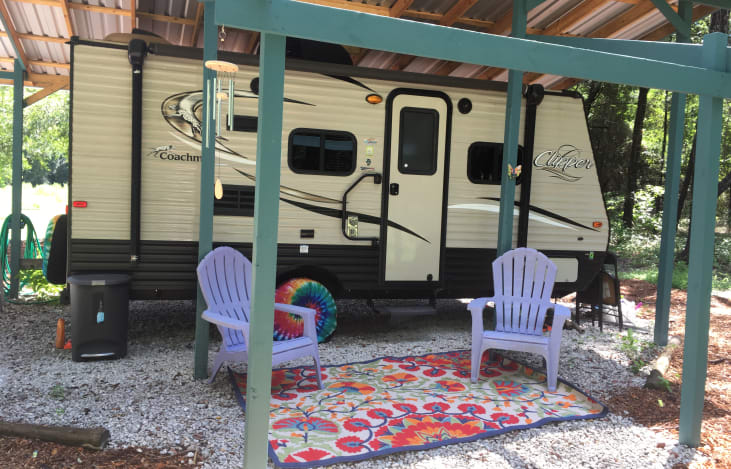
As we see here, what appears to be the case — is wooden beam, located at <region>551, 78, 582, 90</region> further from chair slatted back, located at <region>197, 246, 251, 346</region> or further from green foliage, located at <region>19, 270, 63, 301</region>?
green foliage, located at <region>19, 270, 63, 301</region>

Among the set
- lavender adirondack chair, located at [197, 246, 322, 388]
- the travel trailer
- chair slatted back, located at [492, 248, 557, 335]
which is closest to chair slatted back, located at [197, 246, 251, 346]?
lavender adirondack chair, located at [197, 246, 322, 388]

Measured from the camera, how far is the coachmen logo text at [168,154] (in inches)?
182

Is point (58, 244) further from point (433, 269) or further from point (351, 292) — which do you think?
point (433, 269)

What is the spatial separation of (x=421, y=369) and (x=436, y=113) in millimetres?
2499

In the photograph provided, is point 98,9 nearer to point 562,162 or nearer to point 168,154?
point 168,154

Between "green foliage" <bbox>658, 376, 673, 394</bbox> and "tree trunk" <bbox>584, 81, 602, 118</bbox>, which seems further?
"tree trunk" <bbox>584, 81, 602, 118</bbox>

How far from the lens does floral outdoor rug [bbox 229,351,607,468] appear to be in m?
3.09

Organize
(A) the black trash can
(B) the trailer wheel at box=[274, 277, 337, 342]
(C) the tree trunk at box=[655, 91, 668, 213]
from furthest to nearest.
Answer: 1. (C) the tree trunk at box=[655, 91, 668, 213]
2. (B) the trailer wheel at box=[274, 277, 337, 342]
3. (A) the black trash can

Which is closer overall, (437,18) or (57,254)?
(57,254)

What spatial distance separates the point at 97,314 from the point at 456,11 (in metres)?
4.55

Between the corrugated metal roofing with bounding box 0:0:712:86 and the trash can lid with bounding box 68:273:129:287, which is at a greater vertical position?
the corrugated metal roofing with bounding box 0:0:712:86

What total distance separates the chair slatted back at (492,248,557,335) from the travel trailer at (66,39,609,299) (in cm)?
77

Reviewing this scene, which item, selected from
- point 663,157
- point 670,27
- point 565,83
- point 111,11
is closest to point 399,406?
point 670,27

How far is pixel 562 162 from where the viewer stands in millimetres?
5746
